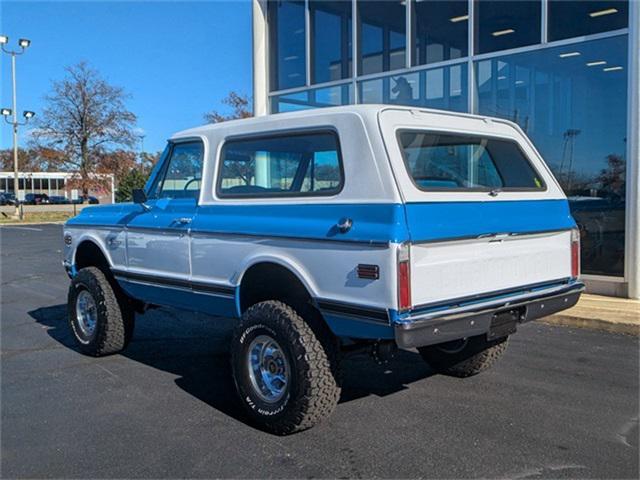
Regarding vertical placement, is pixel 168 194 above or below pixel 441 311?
above

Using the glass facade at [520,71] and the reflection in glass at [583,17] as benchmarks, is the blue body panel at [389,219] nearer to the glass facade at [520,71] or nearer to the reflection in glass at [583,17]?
the glass facade at [520,71]

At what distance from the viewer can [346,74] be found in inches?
468

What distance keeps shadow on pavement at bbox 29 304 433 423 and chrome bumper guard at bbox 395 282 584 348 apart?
0.87 m

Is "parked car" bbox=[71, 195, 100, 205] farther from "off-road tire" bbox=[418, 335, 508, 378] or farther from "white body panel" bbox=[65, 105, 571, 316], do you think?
"off-road tire" bbox=[418, 335, 508, 378]

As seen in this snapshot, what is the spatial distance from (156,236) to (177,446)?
194 cm

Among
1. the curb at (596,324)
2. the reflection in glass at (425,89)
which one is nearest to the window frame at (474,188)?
the curb at (596,324)

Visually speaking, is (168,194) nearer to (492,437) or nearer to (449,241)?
(449,241)

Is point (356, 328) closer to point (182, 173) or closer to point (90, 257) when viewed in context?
point (182, 173)

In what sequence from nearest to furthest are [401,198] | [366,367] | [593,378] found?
[401,198]
[593,378]
[366,367]

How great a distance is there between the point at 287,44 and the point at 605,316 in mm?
8357

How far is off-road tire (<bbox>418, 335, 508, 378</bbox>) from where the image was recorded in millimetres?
5203

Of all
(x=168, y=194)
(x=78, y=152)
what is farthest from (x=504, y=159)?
(x=78, y=152)

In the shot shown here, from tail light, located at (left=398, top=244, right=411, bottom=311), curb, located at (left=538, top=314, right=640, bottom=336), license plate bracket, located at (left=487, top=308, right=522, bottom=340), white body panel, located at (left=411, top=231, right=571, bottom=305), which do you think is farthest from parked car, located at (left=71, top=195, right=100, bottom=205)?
tail light, located at (left=398, top=244, right=411, bottom=311)

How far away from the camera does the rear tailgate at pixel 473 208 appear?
3.81 meters
